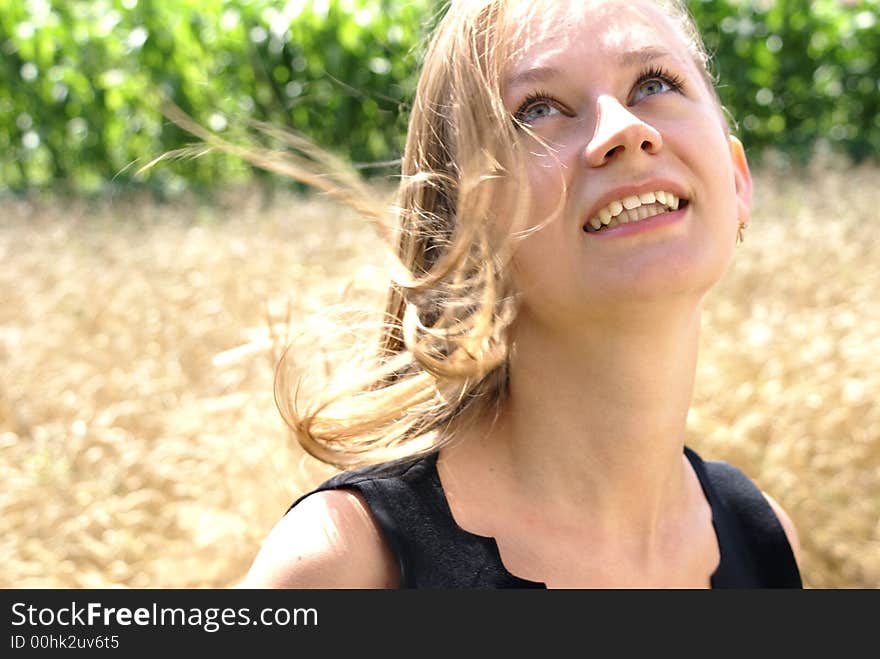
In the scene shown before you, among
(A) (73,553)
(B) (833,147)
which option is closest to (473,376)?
(A) (73,553)

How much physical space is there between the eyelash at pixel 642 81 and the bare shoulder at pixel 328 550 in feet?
2.03

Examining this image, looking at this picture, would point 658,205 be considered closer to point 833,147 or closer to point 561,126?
point 561,126

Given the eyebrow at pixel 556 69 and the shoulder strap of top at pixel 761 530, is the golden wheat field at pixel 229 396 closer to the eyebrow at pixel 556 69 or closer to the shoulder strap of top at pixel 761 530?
the eyebrow at pixel 556 69

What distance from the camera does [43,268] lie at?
4.26 metres

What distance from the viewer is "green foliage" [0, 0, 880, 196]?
5902mm

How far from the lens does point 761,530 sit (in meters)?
1.85

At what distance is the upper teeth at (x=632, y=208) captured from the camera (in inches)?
59.5

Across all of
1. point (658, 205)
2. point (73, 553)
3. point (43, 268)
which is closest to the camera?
point (658, 205)

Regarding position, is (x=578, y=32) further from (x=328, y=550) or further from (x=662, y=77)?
(x=328, y=550)

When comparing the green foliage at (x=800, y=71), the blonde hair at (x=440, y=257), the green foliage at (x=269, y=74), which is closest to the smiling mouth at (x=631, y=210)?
the blonde hair at (x=440, y=257)

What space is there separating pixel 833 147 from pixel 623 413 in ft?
17.4

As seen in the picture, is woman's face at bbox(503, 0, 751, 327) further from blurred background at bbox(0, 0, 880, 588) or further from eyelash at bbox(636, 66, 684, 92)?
blurred background at bbox(0, 0, 880, 588)

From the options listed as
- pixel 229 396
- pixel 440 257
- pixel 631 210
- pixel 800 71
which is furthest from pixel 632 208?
pixel 800 71

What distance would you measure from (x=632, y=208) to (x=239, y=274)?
2.66m
